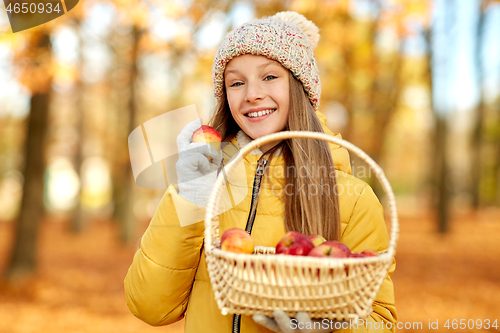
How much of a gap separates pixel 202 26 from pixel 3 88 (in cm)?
378

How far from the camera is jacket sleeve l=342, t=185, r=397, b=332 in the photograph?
1.55 m

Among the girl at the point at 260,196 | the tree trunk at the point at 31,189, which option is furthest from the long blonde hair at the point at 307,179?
the tree trunk at the point at 31,189

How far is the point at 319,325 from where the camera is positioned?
119 centimetres

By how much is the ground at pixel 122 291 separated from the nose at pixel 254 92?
412 cm

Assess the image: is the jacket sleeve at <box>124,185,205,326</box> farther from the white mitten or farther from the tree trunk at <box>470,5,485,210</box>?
the tree trunk at <box>470,5,485,210</box>

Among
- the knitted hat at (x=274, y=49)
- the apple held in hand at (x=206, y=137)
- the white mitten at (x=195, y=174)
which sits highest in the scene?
the knitted hat at (x=274, y=49)

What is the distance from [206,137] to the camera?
1669 millimetres

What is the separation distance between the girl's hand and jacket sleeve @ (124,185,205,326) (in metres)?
0.48

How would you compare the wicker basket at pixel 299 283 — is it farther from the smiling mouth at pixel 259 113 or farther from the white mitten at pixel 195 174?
the smiling mouth at pixel 259 113

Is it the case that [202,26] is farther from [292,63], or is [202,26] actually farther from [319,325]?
[319,325]

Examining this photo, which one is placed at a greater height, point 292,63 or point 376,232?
point 292,63

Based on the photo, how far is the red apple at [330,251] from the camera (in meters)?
1.22

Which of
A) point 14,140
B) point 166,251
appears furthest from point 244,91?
point 14,140

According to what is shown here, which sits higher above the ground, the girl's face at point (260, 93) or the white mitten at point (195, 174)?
the girl's face at point (260, 93)
